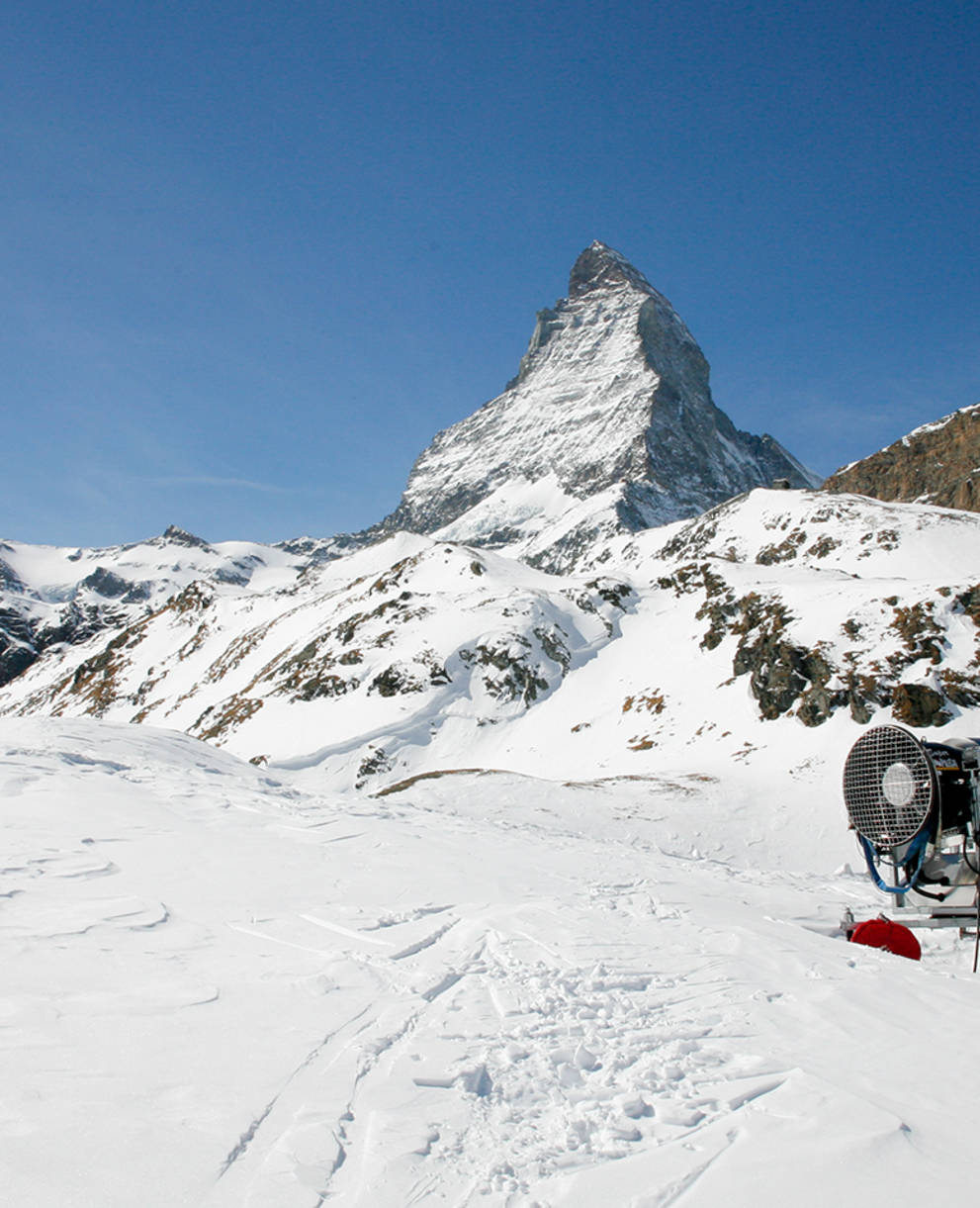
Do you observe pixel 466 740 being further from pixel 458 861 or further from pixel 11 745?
pixel 458 861

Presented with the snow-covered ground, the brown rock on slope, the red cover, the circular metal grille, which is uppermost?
the brown rock on slope

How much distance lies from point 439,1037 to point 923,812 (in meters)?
4.43

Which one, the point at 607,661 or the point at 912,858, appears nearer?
the point at 912,858

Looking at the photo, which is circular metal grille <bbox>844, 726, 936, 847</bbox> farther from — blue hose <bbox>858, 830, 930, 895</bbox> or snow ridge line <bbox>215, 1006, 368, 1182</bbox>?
snow ridge line <bbox>215, 1006, 368, 1182</bbox>

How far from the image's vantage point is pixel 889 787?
620 cm

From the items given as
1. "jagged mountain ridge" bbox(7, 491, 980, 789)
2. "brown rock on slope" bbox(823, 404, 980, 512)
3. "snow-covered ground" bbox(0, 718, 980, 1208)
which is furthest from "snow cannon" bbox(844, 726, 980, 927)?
"brown rock on slope" bbox(823, 404, 980, 512)

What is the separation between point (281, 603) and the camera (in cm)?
7800

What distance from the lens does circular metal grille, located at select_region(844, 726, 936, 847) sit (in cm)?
596

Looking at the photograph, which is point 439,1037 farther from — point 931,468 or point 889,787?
point 931,468

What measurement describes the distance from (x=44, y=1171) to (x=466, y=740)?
120 feet

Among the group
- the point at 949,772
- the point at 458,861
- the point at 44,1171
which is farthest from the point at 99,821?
the point at 949,772

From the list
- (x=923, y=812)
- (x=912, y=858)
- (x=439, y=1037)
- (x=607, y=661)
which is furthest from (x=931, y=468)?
(x=439, y=1037)

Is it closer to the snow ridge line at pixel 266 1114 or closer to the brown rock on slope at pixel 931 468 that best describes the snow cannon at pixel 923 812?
the snow ridge line at pixel 266 1114

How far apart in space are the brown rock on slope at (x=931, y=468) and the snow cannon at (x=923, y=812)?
247 ft
